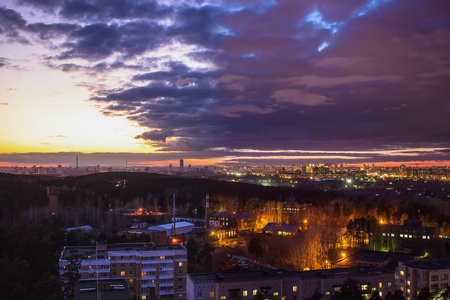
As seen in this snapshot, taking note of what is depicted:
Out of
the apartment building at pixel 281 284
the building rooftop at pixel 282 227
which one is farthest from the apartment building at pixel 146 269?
the building rooftop at pixel 282 227

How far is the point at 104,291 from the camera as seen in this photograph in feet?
28.2

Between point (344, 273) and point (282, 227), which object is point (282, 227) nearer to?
point (282, 227)

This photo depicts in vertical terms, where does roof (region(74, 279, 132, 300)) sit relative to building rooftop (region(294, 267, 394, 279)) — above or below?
above

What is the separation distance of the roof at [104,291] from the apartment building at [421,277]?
811 centimetres

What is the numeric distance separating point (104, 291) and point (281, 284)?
182 inches

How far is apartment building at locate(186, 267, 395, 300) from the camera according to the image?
34.3ft

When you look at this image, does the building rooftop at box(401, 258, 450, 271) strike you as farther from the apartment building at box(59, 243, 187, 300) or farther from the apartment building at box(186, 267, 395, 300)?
the apartment building at box(59, 243, 187, 300)

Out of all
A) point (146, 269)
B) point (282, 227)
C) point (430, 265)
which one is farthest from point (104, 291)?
point (282, 227)

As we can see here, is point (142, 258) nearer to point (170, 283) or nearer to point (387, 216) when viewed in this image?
point (170, 283)

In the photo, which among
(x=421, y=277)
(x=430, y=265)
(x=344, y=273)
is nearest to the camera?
(x=344, y=273)

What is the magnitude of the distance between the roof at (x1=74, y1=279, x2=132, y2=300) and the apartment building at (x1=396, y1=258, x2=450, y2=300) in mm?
8112

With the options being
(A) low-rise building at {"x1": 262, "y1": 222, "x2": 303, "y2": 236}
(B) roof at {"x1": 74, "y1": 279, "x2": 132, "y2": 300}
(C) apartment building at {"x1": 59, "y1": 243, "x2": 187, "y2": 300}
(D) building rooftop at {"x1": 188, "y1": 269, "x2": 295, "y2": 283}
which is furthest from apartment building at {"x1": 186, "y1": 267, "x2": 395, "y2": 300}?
(A) low-rise building at {"x1": 262, "y1": 222, "x2": 303, "y2": 236}

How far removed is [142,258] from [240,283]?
2.90 meters

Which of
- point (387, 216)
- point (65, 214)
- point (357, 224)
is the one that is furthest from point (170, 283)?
point (387, 216)
